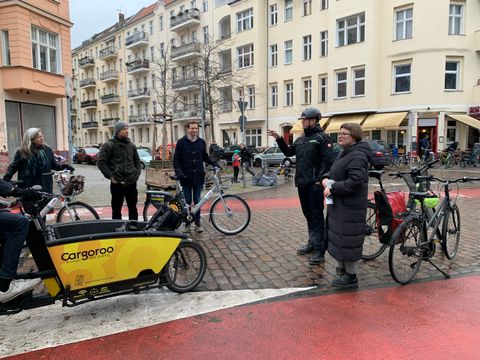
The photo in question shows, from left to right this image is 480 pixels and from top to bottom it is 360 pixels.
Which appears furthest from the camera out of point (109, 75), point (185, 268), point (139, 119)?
point (109, 75)

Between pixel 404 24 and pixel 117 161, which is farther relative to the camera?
pixel 404 24

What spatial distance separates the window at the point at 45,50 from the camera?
1895 cm

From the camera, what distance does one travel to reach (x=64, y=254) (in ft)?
11.7

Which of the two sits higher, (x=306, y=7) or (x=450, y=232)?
(x=306, y=7)

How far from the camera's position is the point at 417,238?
484 cm

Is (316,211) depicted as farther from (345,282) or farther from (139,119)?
(139,119)

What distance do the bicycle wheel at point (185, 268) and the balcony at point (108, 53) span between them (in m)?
59.9

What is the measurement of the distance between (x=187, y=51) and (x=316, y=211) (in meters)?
39.7

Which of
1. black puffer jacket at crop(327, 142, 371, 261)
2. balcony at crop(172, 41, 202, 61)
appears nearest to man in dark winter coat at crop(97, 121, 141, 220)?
black puffer jacket at crop(327, 142, 371, 261)

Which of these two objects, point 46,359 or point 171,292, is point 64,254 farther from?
point 171,292

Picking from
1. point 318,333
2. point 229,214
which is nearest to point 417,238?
point 318,333

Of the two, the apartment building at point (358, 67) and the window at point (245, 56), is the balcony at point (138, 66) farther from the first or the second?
the window at point (245, 56)

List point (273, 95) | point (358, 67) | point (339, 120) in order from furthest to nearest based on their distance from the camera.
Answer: point (273, 95), point (339, 120), point (358, 67)

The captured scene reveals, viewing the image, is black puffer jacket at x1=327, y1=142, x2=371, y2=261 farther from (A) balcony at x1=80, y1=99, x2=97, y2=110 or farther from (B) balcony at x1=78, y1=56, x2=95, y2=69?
(B) balcony at x1=78, y1=56, x2=95, y2=69
